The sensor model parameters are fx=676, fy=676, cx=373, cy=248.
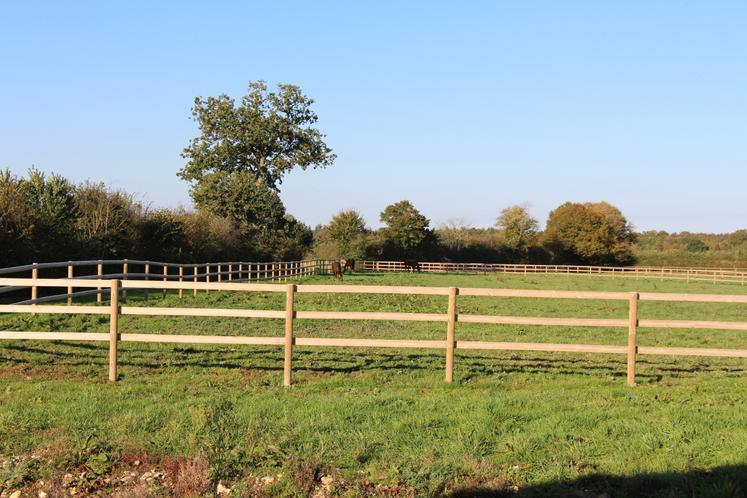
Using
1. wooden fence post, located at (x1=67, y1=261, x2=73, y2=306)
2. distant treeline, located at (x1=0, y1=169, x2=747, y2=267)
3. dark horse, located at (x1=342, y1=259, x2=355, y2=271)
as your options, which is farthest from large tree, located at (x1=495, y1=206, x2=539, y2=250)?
wooden fence post, located at (x1=67, y1=261, x2=73, y2=306)

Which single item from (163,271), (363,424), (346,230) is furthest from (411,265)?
(363,424)

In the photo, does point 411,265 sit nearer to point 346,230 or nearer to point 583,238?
point 346,230

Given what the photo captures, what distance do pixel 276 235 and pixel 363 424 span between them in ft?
153

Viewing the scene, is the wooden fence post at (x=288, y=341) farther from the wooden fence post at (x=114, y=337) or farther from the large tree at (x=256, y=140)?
the large tree at (x=256, y=140)

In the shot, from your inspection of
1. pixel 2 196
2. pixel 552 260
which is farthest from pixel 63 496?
pixel 552 260

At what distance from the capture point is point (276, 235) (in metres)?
52.5

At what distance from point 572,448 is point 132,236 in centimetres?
2808

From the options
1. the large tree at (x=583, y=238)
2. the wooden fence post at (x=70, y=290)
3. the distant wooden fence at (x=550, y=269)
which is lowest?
the distant wooden fence at (x=550, y=269)

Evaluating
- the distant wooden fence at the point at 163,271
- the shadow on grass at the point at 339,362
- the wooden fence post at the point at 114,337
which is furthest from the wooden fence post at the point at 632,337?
the distant wooden fence at the point at 163,271

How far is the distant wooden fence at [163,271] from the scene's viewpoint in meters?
15.4

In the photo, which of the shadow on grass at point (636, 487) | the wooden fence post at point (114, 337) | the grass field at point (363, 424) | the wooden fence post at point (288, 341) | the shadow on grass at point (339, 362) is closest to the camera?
the shadow on grass at point (636, 487)

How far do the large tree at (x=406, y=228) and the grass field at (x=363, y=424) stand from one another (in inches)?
2815

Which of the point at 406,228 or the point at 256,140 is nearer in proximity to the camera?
the point at 256,140

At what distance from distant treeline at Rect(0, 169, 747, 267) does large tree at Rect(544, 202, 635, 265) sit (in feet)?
0.43
